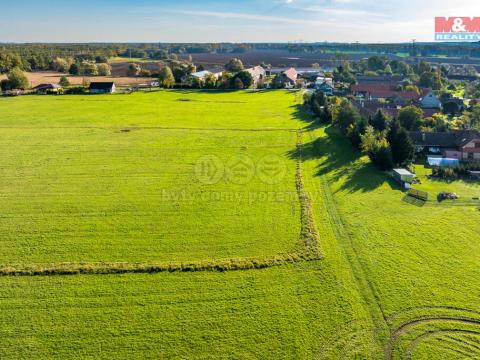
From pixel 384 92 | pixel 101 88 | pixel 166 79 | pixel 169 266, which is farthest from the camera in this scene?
pixel 166 79

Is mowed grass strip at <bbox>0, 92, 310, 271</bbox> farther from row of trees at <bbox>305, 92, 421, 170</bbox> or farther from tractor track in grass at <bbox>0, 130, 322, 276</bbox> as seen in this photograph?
row of trees at <bbox>305, 92, 421, 170</bbox>

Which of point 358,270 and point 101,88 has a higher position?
point 101,88

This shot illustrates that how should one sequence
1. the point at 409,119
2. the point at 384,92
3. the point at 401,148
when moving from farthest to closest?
the point at 384,92 < the point at 409,119 < the point at 401,148

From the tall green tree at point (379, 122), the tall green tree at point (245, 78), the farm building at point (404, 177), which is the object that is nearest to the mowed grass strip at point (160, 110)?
the tall green tree at point (245, 78)

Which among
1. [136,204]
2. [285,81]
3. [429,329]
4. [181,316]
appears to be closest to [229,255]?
[181,316]

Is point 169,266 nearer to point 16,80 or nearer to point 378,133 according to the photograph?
point 378,133

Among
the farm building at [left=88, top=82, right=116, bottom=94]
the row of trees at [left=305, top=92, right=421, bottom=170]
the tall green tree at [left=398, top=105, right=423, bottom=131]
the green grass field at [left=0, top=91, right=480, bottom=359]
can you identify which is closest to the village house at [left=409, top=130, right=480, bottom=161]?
the row of trees at [left=305, top=92, right=421, bottom=170]
